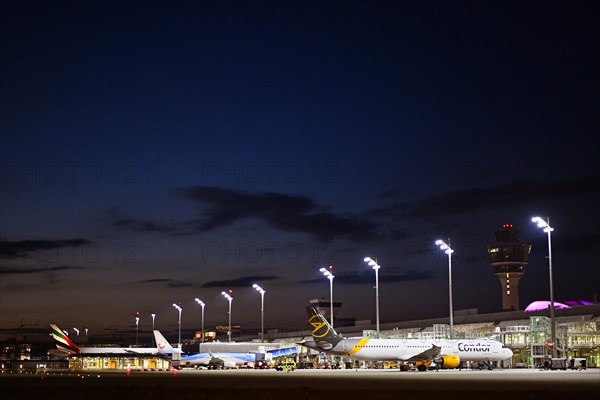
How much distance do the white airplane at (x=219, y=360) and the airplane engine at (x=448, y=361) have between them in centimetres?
5025

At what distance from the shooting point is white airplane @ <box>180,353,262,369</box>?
133 m

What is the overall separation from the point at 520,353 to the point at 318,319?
40.1 meters

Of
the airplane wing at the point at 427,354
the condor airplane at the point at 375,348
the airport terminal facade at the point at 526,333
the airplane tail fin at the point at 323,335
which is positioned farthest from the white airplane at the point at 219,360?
the airplane wing at the point at 427,354

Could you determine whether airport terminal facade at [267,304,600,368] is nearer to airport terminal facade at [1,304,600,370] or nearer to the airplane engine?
airport terminal facade at [1,304,600,370]

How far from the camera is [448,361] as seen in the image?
9188cm

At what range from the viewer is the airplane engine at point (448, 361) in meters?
91.6

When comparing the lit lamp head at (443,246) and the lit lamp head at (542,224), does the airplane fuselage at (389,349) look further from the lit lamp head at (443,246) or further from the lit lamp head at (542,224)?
the lit lamp head at (542,224)

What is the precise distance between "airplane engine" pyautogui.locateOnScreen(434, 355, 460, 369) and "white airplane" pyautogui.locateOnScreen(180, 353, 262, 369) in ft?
165

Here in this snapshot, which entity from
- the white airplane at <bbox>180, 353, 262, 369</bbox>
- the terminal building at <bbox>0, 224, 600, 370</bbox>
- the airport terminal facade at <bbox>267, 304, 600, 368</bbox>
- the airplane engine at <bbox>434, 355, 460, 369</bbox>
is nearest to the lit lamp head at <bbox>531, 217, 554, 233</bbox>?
the terminal building at <bbox>0, 224, 600, 370</bbox>

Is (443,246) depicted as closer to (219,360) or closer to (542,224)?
(542,224)

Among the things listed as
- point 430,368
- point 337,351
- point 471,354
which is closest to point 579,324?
point 471,354

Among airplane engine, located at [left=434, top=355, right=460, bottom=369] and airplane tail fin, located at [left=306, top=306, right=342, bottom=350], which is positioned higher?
airplane tail fin, located at [left=306, top=306, right=342, bottom=350]

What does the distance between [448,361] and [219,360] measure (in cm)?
5207

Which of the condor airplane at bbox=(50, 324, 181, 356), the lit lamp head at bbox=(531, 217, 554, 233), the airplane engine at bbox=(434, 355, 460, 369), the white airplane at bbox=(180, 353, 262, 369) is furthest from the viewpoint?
the condor airplane at bbox=(50, 324, 181, 356)
